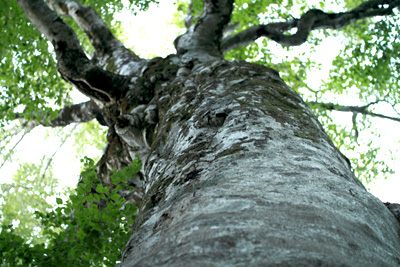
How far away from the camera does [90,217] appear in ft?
7.68

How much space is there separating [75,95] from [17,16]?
5855 millimetres

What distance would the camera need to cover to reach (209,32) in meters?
4.61

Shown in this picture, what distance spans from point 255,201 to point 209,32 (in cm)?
398

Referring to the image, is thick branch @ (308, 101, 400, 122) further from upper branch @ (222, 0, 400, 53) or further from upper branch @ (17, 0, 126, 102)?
upper branch @ (17, 0, 126, 102)

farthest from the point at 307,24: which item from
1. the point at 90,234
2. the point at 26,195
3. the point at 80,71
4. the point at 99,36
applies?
the point at 26,195

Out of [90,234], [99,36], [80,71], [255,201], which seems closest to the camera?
[255,201]

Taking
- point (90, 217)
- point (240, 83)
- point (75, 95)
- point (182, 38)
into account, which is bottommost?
point (90, 217)

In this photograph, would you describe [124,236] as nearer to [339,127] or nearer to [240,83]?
[240,83]

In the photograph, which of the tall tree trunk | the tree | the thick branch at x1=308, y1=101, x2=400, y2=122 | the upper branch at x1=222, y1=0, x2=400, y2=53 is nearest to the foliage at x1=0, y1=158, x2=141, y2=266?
the tree

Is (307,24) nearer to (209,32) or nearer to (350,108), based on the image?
(209,32)

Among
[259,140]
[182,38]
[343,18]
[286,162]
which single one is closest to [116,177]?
[259,140]

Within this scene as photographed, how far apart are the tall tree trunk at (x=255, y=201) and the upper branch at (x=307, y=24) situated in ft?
12.2

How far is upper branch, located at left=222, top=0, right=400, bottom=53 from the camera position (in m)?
5.27

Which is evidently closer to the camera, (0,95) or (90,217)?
(90,217)
